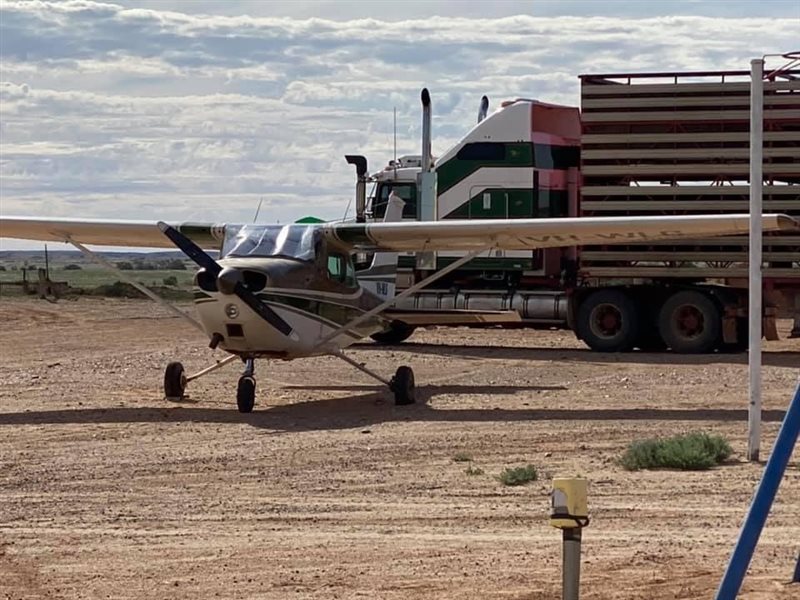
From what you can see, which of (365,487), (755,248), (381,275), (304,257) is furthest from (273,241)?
(755,248)

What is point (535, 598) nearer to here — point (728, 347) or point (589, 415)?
point (589, 415)

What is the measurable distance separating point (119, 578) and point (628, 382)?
12.2 m

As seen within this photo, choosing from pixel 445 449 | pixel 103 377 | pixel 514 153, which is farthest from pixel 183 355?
pixel 445 449

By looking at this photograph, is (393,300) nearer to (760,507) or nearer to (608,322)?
(608,322)

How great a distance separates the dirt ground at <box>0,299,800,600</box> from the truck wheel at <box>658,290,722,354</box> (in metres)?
2.54

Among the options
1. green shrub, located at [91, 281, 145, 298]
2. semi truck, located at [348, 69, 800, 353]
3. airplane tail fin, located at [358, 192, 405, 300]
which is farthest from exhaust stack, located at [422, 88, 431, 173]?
green shrub, located at [91, 281, 145, 298]

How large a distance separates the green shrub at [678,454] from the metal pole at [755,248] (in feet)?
1.00

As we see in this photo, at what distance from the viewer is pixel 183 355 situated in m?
24.5

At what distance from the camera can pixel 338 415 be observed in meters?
16.1

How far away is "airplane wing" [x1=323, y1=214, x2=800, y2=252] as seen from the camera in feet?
53.0

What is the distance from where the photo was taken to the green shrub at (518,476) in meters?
10.7

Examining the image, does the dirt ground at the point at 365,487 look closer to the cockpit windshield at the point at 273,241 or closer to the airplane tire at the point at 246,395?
the airplane tire at the point at 246,395

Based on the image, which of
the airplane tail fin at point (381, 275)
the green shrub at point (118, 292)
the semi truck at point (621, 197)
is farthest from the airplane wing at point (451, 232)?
the green shrub at point (118, 292)

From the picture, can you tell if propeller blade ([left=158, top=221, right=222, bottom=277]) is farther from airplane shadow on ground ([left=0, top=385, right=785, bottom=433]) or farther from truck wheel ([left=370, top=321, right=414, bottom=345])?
truck wheel ([left=370, top=321, right=414, bottom=345])
